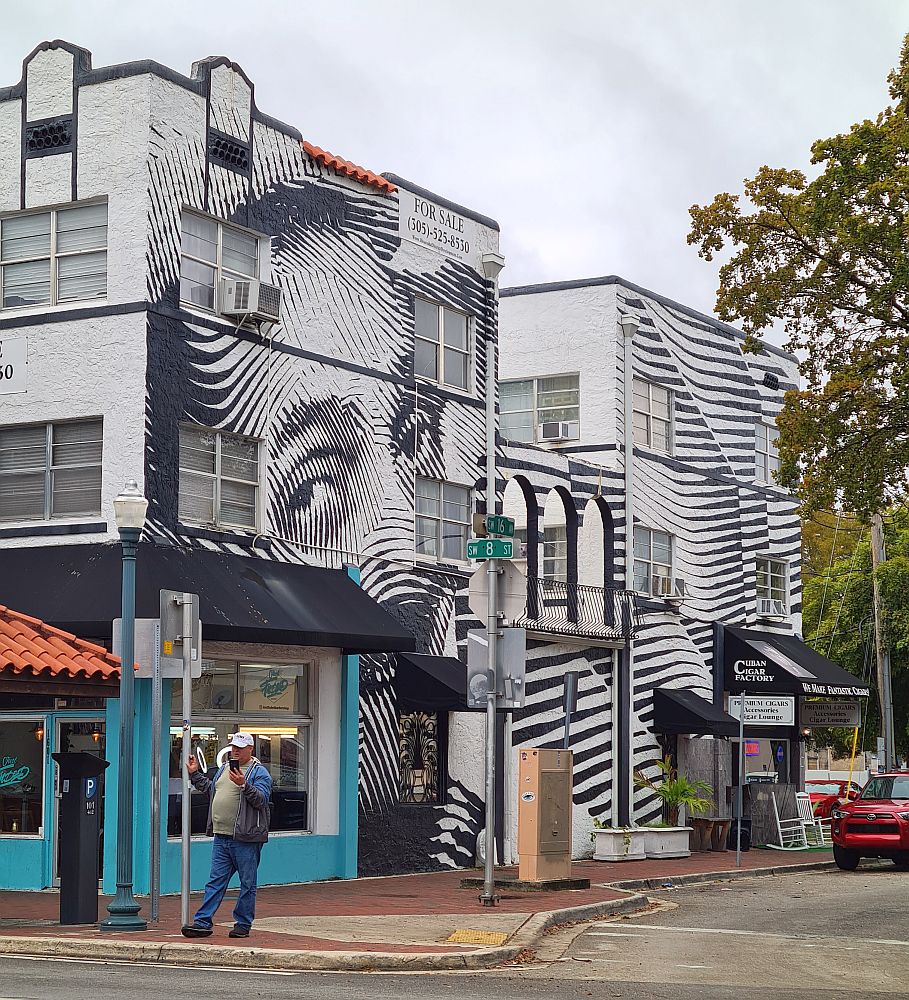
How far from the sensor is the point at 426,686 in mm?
24469

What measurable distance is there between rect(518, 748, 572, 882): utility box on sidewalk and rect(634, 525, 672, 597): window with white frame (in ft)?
38.0

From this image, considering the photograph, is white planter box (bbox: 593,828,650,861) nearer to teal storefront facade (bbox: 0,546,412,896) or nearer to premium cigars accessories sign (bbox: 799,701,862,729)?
teal storefront facade (bbox: 0,546,412,896)

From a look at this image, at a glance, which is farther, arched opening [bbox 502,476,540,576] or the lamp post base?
arched opening [bbox 502,476,540,576]

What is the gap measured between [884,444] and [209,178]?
385 inches

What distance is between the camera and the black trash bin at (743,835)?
32562mm

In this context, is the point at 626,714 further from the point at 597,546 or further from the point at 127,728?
the point at 127,728

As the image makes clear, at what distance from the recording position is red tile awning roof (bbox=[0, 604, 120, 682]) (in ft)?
55.9

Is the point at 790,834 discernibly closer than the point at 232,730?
No

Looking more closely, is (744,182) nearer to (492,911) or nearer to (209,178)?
(209,178)

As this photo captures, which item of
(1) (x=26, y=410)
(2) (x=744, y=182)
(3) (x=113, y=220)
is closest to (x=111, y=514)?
(1) (x=26, y=410)

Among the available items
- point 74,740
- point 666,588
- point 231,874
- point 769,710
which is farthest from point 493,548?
point 666,588

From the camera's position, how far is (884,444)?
22641mm

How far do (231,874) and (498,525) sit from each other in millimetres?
5212

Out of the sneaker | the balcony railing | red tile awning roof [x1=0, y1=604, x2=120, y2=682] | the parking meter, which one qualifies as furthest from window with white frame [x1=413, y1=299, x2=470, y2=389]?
the sneaker
